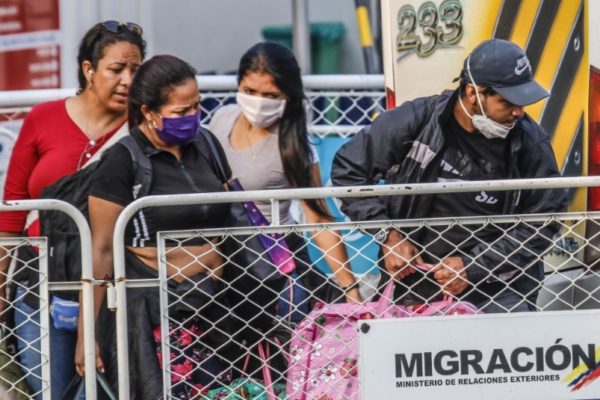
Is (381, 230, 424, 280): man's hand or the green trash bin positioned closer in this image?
(381, 230, 424, 280): man's hand

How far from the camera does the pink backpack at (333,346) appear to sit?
188 inches

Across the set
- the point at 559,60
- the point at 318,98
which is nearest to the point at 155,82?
the point at 559,60

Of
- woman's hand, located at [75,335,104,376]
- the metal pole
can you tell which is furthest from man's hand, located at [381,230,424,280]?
the metal pole

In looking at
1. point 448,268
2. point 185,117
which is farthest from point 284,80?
point 448,268

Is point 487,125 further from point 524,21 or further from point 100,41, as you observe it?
point 100,41

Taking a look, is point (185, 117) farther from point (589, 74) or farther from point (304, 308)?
point (589, 74)

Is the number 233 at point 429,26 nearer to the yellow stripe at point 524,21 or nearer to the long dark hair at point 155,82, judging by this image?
the yellow stripe at point 524,21

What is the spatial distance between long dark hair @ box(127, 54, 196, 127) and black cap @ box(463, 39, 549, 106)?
1.07 meters

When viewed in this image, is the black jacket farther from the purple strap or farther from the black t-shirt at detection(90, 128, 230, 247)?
the black t-shirt at detection(90, 128, 230, 247)

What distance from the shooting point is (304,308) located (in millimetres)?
5094

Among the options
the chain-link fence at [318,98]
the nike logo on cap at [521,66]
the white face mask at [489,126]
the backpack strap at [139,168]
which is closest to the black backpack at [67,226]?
the backpack strap at [139,168]

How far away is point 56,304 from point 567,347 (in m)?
1.86

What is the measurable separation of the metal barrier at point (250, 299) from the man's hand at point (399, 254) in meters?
0.05

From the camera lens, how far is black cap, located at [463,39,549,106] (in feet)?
16.0
